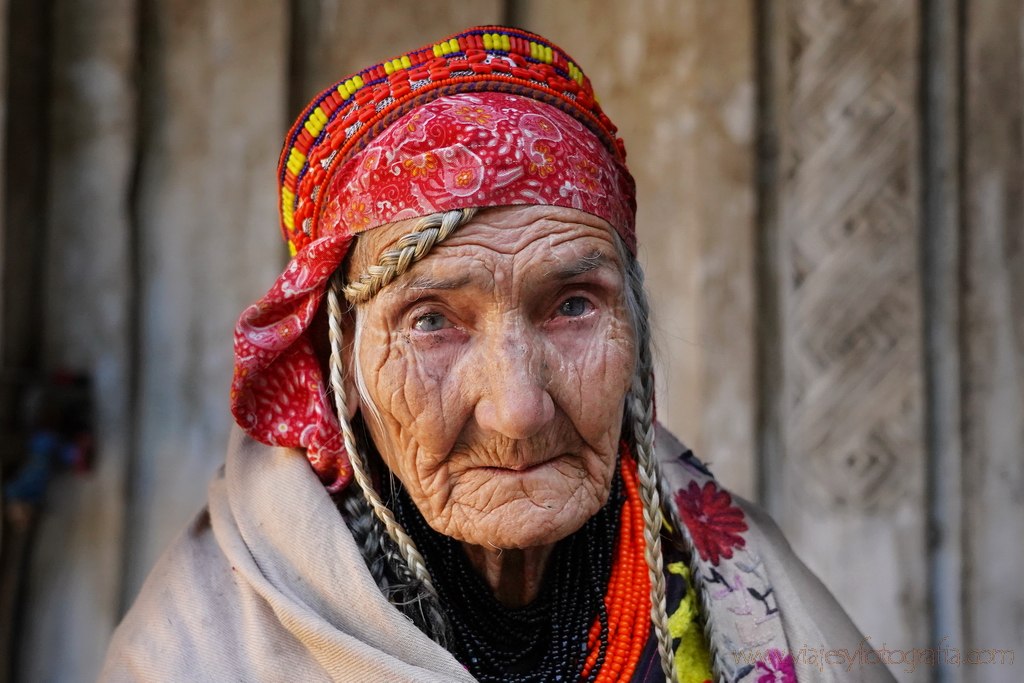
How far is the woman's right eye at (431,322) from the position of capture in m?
1.58

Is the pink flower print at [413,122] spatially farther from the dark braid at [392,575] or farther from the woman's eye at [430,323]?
the dark braid at [392,575]

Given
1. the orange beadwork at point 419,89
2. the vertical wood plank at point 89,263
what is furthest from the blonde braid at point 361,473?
the vertical wood plank at point 89,263

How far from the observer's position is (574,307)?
164 centimetres

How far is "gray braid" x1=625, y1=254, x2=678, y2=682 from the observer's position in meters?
1.63

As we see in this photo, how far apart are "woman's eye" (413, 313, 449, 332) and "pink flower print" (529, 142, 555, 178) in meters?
0.29

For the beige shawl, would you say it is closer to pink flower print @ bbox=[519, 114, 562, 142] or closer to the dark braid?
the dark braid

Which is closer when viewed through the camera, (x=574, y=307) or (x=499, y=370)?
(x=499, y=370)

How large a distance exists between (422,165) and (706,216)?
1.40 m

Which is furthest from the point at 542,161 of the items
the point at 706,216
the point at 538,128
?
the point at 706,216

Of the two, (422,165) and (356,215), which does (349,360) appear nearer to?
(356,215)

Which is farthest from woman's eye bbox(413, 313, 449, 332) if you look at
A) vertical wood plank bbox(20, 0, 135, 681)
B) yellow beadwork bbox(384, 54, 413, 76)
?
vertical wood plank bbox(20, 0, 135, 681)

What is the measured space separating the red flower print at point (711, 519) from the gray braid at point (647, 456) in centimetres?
10

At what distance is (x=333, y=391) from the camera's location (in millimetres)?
1749

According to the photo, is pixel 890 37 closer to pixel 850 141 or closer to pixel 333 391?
pixel 850 141
